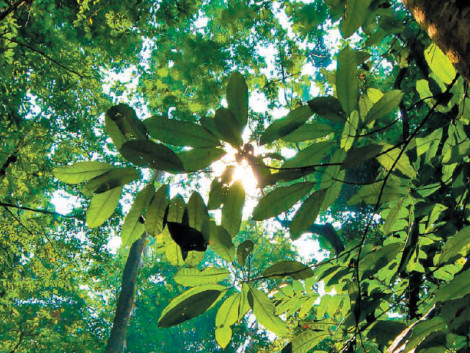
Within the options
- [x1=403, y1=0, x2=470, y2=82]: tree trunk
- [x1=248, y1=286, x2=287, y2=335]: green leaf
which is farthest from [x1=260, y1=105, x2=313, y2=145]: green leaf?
[x1=248, y1=286, x2=287, y2=335]: green leaf

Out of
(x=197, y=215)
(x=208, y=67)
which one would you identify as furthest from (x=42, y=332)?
(x=197, y=215)

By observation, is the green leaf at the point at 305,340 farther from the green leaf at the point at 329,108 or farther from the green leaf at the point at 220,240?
the green leaf at the point at 329,108

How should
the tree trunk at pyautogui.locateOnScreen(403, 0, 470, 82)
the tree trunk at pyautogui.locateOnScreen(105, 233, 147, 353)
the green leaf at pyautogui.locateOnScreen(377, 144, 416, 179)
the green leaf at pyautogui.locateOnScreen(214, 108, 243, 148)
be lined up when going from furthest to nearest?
the tree trunk at pyautogui.locateOnScreen(105, 233, 147, 353) < the green leaf at pyautogui.locateOnScreen(377, 144, 416, 179) < the green leaf at pyautogui.locateOnScreen(214, 108, 243, 148) < the tree trunk at pyautogui.locateOnScreen(403, 0, 470, 82)

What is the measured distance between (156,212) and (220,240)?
14cm

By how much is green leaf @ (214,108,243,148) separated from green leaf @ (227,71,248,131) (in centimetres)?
1

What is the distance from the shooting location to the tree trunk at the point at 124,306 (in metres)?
6.42

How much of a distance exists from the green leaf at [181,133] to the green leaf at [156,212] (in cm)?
12

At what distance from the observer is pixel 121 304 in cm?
698

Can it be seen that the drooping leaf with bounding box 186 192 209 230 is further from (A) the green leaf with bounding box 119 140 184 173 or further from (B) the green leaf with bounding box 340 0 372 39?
(B) the green leaf with bounding box 340 0 372 39

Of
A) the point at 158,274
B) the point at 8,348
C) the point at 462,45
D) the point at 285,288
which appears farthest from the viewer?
the point at 158,274

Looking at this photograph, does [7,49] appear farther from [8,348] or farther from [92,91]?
[8,348]

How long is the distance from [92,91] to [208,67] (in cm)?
248

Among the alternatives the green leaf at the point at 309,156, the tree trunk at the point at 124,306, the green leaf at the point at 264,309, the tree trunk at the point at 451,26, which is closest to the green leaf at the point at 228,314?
the green leaf at the point at 264,309

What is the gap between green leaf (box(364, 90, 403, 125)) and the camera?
603 millimetres
